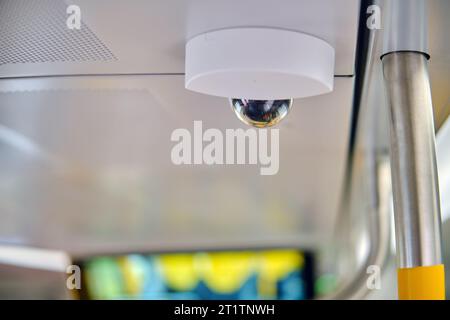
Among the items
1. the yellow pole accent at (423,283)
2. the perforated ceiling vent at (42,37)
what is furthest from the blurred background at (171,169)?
the yellow pole accent at (423,283)

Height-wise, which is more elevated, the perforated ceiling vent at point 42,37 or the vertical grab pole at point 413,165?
the perforated ceiling vent at point 42,37

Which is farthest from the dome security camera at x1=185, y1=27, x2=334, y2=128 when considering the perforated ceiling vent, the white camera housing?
the perforated ceiling vent

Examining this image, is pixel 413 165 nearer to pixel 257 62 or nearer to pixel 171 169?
pixel 257 62

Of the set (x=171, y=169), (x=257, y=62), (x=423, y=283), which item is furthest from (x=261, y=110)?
(x=171, y=169)

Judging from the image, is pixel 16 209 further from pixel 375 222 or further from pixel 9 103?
pixel 375 222

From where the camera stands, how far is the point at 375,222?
5.89 ft

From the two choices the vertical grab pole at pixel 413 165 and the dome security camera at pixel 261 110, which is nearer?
the vertical grab pole at pixel 413 165

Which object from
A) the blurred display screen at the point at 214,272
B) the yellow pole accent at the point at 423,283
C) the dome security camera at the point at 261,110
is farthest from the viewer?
the blurred display screen at the point at 214,272

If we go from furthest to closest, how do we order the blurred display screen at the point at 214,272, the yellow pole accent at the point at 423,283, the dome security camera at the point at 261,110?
the blurred display screen at the point at 214,272 → the dome security camera at the point at 261,110 → the yellow pole accent at the point at 423,283

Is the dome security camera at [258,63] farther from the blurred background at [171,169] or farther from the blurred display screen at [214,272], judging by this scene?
the blurred display screen at [214,272]

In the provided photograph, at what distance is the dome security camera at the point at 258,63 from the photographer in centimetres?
57

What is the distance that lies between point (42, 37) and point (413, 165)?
1.35ft

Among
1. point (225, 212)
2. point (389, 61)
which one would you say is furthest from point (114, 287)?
point (389, 61)

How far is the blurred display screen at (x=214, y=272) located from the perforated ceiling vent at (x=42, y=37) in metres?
1.43
